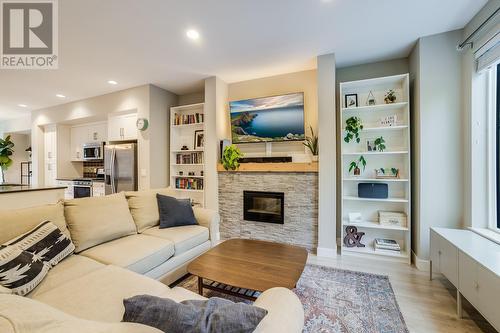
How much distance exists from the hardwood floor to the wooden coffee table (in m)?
0.93

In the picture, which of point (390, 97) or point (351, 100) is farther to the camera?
point (351, 100)

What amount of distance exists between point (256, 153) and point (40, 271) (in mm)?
3038

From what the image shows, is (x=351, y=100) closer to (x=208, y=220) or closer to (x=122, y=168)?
(x=208, y=220)

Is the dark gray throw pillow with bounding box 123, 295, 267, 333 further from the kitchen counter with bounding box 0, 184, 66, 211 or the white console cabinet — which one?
the kitchen counter with bounding box 0, 184, 66, 211

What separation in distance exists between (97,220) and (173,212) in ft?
2.51

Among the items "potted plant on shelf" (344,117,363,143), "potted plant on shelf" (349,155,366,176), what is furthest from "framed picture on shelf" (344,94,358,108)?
"potted plant on shelf" (349,155,366,176)

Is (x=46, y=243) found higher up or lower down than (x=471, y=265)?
higher up

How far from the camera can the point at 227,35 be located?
2.55 metres

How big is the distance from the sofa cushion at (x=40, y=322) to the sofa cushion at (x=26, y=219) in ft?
4.25

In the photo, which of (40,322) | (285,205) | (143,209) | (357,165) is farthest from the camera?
(285,205)

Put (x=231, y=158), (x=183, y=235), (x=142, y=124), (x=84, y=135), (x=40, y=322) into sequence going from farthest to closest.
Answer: (x=84, y=135), (x=142, y=124), (x=231, y=158), (x=183, y=235), (x=40, y=322)

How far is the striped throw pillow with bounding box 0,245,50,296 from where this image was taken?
1200mm

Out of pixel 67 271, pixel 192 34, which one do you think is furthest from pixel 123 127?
pixel 67 271

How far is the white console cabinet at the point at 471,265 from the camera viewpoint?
1.40 metres
